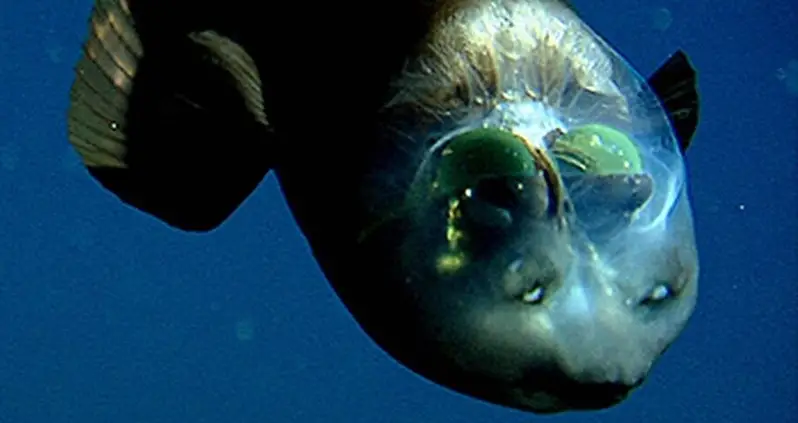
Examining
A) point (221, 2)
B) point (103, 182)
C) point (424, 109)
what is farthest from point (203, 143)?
point (424, 109)

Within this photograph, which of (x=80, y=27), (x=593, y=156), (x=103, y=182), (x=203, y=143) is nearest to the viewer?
(x=593, y=156)

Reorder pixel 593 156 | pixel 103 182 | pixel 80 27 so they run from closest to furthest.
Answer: pixel 593 156
pixel 103 182
pixel 80 27

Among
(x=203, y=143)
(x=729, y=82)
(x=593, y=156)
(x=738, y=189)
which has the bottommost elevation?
(x=738, y=189)

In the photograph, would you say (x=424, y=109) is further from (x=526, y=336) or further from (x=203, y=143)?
(x=203, y=143)

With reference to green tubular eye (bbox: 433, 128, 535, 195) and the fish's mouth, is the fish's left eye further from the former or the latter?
green tubular eye (bbox: 433, 128, 535, 195)

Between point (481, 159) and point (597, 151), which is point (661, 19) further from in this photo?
point (481, 159)

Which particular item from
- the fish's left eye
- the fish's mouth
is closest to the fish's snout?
the fish's mouth

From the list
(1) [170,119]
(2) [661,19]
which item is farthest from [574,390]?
(2) [661,19]

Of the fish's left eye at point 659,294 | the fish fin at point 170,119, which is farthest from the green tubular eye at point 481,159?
the fish fin at point 170,119
